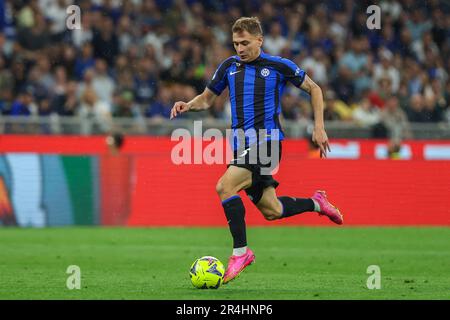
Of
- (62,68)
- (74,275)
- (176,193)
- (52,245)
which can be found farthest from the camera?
(62,68)

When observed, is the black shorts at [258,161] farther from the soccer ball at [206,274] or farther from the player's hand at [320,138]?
the soccer ball at [206,274]

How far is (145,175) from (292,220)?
2.62m

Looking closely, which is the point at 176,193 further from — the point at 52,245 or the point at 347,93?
the point at 347,93

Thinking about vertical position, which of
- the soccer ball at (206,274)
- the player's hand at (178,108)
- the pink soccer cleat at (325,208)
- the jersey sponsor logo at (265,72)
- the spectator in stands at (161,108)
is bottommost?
the soccer ball at (206,274)

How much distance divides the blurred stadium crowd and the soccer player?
32.6 feet

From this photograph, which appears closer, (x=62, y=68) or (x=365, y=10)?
(x=62, y=68)

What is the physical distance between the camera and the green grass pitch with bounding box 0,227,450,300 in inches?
369

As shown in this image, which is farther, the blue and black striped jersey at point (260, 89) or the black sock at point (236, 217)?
the blue and black striped jersey at point (260, 89)

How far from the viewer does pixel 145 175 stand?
17.8m

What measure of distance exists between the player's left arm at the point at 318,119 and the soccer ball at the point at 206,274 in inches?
56.0

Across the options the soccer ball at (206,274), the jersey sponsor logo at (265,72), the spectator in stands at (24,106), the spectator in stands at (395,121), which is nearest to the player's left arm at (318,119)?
the jersey sponsor logo at (265,72)

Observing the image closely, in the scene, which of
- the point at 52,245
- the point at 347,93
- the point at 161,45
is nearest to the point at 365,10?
the point at 347,93

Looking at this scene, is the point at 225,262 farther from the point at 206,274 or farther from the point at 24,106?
the point at 24,106

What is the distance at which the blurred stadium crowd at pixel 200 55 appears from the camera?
20.7 meters
